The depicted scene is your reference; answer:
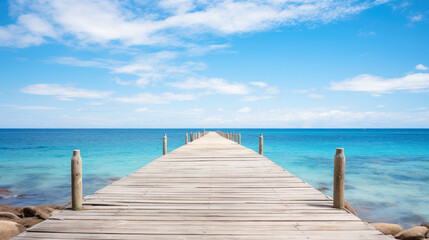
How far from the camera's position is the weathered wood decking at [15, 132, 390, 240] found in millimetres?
3869

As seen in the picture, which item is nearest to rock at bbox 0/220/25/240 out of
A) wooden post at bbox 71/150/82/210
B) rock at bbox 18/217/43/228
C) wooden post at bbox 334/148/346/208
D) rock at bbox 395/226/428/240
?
rock at bbox 18/217/43/228

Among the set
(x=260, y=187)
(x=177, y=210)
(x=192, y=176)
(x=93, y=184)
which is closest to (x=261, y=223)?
(x=177, y=210)

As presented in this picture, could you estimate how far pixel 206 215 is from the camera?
15.1 ft

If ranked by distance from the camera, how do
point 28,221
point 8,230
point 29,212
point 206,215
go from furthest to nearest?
1. point 29,212
2. point 28,221
3. point 8,230
4. point 206,215

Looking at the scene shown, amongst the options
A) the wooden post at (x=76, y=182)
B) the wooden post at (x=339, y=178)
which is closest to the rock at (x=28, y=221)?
the wooden post at (x=76, y=182)

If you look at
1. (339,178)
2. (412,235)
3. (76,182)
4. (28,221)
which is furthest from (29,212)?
(412,235)

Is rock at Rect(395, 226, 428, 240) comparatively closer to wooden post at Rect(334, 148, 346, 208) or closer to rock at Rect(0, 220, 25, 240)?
wooden post at Rect(334, 148, 346, 208)

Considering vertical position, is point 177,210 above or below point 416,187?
above

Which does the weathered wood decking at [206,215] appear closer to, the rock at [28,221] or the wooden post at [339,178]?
the wooden post at [339,178]

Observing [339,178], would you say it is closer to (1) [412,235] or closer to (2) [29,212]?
(1) [412,235]

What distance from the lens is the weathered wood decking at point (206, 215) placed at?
3869 millimetres

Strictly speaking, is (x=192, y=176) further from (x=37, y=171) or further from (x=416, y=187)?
(x=37, y=171)

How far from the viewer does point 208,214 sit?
4.64 meters

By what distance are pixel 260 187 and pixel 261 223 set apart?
8.05ft
